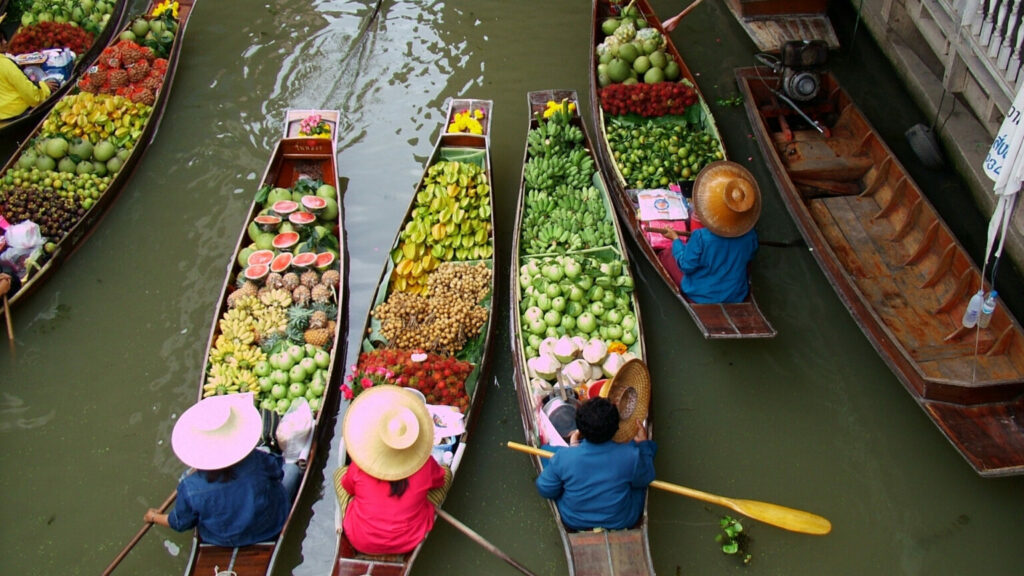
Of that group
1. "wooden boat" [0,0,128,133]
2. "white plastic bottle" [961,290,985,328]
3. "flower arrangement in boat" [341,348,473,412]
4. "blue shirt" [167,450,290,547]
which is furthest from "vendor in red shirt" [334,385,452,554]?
"wooden boat" [0,0,128,133]

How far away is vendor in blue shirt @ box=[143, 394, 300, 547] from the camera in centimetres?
427

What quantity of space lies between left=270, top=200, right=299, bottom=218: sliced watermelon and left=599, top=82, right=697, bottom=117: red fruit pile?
3039mm

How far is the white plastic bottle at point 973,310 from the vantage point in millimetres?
5496

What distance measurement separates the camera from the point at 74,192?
7141mm

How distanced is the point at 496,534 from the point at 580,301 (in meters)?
1.78

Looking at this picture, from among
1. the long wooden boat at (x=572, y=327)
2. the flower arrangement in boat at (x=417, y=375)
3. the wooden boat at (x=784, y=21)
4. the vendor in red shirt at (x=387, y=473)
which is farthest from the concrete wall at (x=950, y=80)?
the vendor in red shirt at (x=387, y=473)

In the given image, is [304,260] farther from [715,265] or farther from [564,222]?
[715,265]

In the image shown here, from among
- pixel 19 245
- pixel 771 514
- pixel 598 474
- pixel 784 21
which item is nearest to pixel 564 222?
pixel 598 474

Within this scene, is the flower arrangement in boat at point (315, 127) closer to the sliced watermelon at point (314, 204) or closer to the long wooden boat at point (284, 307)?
the long wooden boat at point (284, 307)

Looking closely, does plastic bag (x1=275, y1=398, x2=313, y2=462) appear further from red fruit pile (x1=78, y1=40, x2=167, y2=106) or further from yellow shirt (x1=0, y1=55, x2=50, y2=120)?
yellow shirt (x1=0, y1=55, x2=50, y2=120)

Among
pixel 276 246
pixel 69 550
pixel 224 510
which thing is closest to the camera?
pixel 224 510

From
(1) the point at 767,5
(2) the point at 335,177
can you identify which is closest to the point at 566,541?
(2) the point at 335,177

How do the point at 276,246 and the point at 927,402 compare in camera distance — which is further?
the point at 276,246

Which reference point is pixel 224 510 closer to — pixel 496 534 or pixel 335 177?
pixel 496 534
